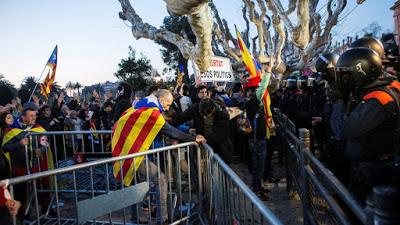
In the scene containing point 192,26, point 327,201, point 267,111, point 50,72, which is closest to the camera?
point 192,26

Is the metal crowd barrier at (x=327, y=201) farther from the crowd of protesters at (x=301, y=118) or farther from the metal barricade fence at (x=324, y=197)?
the crowd of protesters at (x=301, y=118)

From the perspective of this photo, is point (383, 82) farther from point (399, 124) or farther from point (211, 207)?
point (211, 207)

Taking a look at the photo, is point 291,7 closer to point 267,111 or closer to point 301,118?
point 301,118

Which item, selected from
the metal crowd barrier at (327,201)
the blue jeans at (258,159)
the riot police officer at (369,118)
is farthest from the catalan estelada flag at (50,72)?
the riot police officer at (369,118)

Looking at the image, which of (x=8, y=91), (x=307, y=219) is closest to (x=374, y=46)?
(x=307, y=219)

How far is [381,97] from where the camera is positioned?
2.95 metres

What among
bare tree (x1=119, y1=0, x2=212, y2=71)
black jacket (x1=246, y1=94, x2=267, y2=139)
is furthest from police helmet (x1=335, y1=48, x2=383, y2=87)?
black jacket (x1=246, y1=94, x2=267, y2=139)

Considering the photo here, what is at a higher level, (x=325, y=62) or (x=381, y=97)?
(x=325, y=62)

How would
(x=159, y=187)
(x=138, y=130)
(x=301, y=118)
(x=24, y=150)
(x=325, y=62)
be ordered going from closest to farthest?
(x=159, y=187) → (x=138, y=130) → (x=24, y=150) → (x=325, y=62) → (x=301, y=118)

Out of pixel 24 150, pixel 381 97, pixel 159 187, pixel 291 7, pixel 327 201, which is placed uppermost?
pixel 291 7

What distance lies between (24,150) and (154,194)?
7.81ft

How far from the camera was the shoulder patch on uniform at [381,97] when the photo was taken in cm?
293

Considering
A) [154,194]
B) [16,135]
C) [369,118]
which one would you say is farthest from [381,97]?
[16,135]

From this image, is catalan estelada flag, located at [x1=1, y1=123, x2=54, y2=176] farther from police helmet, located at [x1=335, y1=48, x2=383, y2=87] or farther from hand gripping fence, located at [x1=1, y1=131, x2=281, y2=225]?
police helmet, located at [x1=335, y1=48, x2=383, y2=87]
